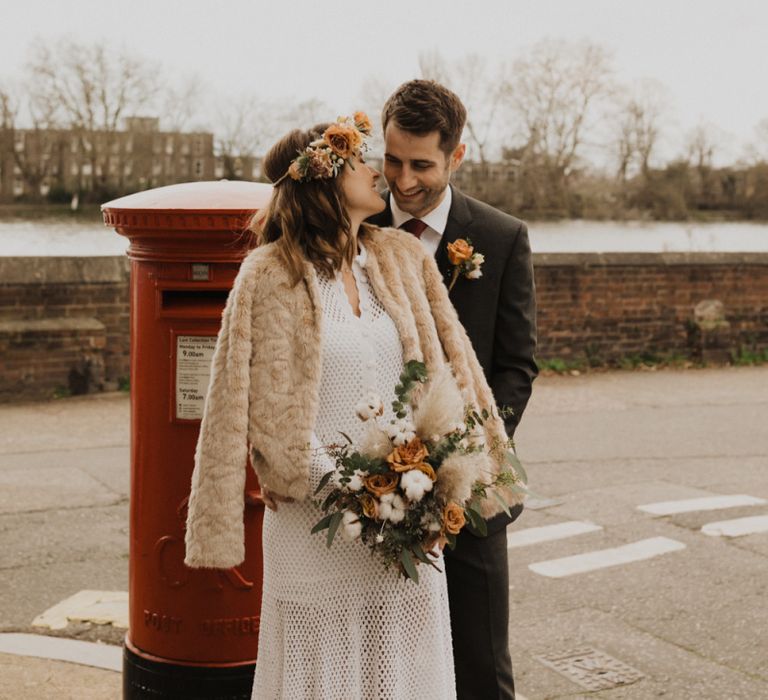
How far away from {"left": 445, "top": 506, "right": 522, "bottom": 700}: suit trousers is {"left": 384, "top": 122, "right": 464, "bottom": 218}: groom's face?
0.92 m

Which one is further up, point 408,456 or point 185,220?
point 185,220

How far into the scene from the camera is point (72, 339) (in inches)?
381

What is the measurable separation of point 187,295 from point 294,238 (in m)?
0.84

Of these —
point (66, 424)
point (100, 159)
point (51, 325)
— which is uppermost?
point (100, 159)

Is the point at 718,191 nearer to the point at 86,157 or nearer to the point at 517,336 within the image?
the point at 86,157

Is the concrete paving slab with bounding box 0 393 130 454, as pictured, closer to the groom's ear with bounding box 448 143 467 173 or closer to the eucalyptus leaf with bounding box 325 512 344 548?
the groom's ear with bounding box 448 143 467 173

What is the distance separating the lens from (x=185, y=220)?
338 centimetres

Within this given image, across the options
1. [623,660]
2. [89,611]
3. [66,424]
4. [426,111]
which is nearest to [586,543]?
[623,660]

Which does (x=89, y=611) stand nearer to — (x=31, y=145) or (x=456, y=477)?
(x=456, y=477)

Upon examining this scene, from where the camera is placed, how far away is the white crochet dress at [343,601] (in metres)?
2.78

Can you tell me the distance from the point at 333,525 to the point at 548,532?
3914mm

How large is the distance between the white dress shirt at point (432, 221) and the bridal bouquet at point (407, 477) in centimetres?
69

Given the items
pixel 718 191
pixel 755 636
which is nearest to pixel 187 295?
pixel 755 636

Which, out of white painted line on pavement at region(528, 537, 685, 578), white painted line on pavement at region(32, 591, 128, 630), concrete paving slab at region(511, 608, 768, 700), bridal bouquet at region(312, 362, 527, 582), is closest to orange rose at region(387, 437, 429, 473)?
bridal bouquet at region(312, 362, 527, 582)
